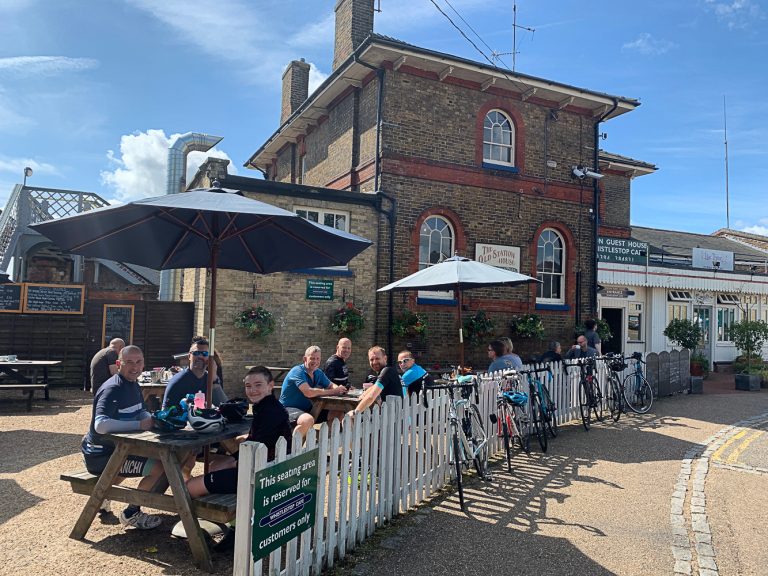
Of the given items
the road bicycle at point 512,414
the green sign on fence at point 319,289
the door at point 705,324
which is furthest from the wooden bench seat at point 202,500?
the door at point 705,324

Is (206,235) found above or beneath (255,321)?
above

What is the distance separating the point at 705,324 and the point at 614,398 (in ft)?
45.8

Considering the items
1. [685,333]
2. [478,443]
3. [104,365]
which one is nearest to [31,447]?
[104,365]

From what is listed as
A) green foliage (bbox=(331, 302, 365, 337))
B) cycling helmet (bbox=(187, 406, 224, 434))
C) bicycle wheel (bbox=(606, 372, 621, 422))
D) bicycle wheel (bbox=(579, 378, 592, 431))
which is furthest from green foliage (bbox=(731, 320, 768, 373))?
cycling helmet (bbox=(187, 406, 224, 434))

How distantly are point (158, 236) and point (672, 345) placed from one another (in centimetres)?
1996

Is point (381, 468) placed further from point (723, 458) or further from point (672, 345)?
point (672, 345)

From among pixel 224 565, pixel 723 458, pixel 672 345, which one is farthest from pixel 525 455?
pixel 672 345

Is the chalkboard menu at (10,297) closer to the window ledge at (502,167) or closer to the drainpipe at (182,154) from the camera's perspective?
the drainpipe at (182,154)

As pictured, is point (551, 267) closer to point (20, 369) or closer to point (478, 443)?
point (478, 443)

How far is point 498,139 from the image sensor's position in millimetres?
14789

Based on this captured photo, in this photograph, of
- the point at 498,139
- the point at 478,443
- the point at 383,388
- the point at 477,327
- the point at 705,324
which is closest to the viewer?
the point at 383,388

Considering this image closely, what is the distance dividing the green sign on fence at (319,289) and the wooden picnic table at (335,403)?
5.19 m

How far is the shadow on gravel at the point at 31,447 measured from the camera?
22.2 ft

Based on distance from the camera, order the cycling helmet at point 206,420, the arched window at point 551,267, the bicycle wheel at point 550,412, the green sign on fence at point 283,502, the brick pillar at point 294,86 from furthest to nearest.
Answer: the brick pillar at point 294,86, the arched window at point 551,267, the bicycle wheel at point 550,412, the cycling helmet at point 206,420, the green sign on fence at point 283,502
